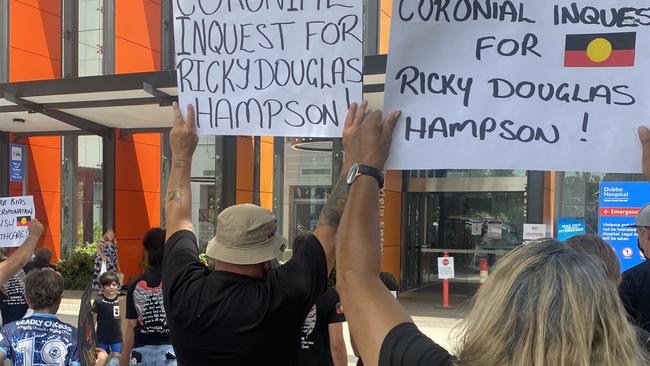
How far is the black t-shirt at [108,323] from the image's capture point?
604 centimetres

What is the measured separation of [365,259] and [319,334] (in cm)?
235

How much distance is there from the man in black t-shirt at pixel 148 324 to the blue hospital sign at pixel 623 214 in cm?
617

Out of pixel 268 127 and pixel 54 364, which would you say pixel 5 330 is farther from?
pixel 268 127

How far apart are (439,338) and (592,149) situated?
7.15 meters

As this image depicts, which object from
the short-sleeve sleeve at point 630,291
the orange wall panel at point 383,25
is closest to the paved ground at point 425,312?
the short-sleeve sleeve at point 630,291

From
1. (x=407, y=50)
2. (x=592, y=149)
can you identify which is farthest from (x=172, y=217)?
(x=592, y=149)

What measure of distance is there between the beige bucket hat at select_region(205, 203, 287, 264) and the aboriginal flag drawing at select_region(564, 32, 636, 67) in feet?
4.07

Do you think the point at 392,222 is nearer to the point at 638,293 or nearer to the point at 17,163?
the point at 17,163

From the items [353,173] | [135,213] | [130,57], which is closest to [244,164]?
[135,213]

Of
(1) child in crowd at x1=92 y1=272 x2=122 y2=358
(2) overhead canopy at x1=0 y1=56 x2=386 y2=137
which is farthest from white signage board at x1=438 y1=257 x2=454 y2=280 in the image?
(1) child in crowd at x1=92 y1=272 x2=122 y2=358

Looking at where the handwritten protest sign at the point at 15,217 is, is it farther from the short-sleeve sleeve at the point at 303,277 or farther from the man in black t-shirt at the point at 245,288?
the short-sleeve sleeve at the point at 303,277

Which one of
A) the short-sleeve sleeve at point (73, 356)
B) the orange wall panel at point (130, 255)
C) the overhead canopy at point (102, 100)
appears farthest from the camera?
the orange wall panel at point (130, 255)

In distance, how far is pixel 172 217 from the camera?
253 centimetres

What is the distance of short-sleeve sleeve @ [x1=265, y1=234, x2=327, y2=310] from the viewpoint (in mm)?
2152
